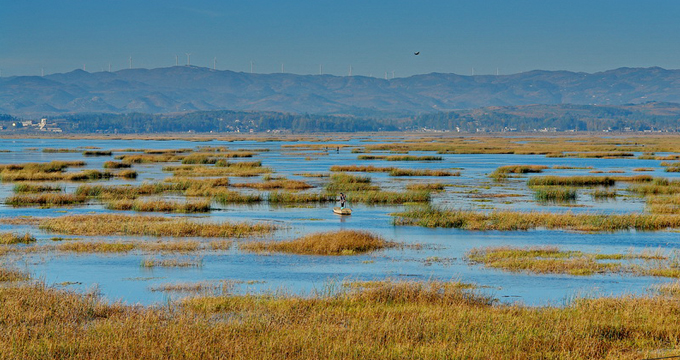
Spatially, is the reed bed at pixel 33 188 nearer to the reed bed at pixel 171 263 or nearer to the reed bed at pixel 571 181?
the reed bed at pixel 171 263

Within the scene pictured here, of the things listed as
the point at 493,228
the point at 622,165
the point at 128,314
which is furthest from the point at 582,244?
the point at 622,165

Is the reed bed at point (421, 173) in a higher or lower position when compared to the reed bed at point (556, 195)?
lower

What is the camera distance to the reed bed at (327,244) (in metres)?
32.0

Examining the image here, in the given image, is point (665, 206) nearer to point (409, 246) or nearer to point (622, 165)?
point (409, 246)

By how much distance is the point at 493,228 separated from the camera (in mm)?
38625

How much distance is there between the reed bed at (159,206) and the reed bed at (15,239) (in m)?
Result: 11.4

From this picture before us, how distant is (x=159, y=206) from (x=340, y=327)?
1151 inches

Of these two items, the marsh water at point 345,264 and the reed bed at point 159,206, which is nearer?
the marsh water at point 345,264

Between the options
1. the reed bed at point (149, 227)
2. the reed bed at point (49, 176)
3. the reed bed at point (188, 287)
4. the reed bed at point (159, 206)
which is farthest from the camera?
the reed bed at point (49, 176)

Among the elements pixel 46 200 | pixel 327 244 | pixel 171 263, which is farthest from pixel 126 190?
pixel 171 263

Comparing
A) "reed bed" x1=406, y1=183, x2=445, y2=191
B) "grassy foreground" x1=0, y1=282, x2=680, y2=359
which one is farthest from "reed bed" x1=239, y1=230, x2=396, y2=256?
"reed bed" x1=406, y1=183, x2=445, y2=191

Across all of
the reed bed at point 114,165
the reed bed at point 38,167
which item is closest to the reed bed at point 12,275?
the reed bed at point 38,167

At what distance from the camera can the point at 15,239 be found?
33531mm

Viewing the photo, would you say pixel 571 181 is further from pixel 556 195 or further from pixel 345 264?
pixel 345 264
